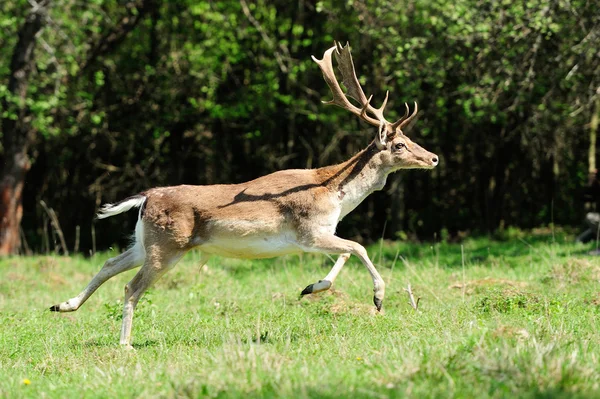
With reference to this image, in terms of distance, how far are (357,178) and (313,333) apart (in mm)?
1861

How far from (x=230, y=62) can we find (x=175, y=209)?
40.4ft

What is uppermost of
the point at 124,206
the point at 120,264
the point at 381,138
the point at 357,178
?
the point at 381,138

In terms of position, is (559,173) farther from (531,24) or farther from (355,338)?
(355,338)

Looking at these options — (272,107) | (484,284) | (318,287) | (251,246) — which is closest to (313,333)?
(318,287)

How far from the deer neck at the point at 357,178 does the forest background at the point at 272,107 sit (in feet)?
20.9

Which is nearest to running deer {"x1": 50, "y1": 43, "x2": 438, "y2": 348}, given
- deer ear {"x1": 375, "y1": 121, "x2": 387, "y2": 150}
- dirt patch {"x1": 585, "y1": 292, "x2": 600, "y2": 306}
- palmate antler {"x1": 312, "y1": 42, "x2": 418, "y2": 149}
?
deer ear {"x1": 375, "y1": 121, "x2": 387, "y2": 150}

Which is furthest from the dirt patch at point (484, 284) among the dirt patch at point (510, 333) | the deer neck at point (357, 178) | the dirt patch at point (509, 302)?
the dirt patch at point (510, 333)

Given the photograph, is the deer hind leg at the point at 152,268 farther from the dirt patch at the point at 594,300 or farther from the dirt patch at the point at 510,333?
the dirt patch at the point at 594,300

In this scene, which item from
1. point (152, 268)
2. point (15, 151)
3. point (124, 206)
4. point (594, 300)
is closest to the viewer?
point (152, 268)

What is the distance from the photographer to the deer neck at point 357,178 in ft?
28.2

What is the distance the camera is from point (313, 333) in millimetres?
7594

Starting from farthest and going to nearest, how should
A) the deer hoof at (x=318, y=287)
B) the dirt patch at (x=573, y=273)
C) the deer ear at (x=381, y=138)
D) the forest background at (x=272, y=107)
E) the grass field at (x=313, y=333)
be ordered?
1. the forest background at (x=272, y=107)
2. the dirt patch at (x=573, y=273)
3. the deer ear at (x=381, y=138)
4. the deer hoof at (x=318, y=287)
5. the grass field at (x=313, y=333)

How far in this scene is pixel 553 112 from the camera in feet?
58.2

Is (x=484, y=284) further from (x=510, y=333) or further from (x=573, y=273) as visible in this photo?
(x=510, y=333)
